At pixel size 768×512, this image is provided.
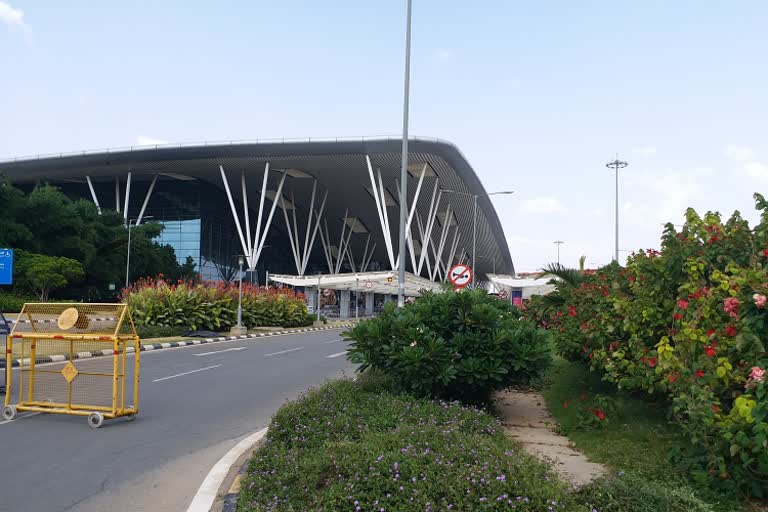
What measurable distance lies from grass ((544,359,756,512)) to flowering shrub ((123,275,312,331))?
68.1 ft

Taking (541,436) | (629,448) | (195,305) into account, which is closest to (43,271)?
(195,305)

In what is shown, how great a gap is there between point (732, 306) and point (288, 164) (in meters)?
52.3

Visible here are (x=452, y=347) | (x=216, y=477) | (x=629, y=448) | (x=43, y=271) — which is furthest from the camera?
(x=43, y=271)

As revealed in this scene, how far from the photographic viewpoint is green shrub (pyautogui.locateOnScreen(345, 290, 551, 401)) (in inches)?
305

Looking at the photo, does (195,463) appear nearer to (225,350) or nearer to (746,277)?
(746,277)

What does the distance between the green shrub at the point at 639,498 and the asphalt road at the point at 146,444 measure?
132 inches

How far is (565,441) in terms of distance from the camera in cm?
741

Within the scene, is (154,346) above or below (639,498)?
below

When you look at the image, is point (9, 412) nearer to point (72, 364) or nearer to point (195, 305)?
point (72, 364)

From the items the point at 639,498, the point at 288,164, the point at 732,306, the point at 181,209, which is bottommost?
the point at 639,498

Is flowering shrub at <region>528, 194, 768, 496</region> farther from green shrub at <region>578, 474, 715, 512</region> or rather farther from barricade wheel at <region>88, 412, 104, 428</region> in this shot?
barricade wheel at <region>88, 412, 104, 428</region>

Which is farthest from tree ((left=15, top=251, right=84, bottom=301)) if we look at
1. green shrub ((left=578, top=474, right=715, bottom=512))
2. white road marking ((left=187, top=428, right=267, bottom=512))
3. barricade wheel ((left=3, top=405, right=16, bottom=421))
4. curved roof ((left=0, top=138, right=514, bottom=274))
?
green shrub ((left=578, top=474, right=715, bottom=512))

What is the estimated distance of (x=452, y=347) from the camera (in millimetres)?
8070

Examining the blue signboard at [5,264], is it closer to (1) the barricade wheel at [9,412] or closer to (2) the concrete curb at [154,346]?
(2) the concrete curb at [154,346]
